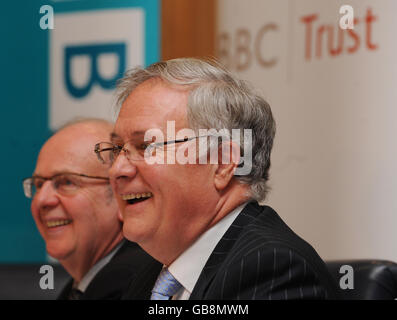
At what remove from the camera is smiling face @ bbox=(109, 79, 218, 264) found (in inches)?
64.9

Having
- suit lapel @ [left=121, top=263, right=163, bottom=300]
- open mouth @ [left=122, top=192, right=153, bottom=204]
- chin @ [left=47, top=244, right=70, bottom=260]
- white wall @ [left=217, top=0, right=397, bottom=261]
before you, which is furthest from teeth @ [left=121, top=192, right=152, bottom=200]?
white wall @ [left=217, top=0, right=397, bottom=261]

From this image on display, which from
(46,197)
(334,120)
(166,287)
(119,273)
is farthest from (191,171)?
(334,120)

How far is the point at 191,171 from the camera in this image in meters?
1.67

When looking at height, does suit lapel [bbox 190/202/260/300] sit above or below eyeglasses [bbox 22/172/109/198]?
below

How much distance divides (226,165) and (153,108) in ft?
0.77

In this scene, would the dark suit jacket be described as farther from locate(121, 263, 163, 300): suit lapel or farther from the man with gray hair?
the man with gray hair

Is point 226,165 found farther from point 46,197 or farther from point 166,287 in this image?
point 46,197

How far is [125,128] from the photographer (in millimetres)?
1708

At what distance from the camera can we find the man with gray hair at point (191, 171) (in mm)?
1640

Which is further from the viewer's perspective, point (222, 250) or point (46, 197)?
point (46, 197)

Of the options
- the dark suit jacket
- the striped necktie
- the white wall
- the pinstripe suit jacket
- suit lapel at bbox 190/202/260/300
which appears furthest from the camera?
the white wall

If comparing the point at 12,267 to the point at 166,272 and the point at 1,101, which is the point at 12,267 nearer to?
the point at 1,101

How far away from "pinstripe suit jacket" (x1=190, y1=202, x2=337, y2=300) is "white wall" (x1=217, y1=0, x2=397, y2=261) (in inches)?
28.4

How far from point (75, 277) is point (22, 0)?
0.95m
